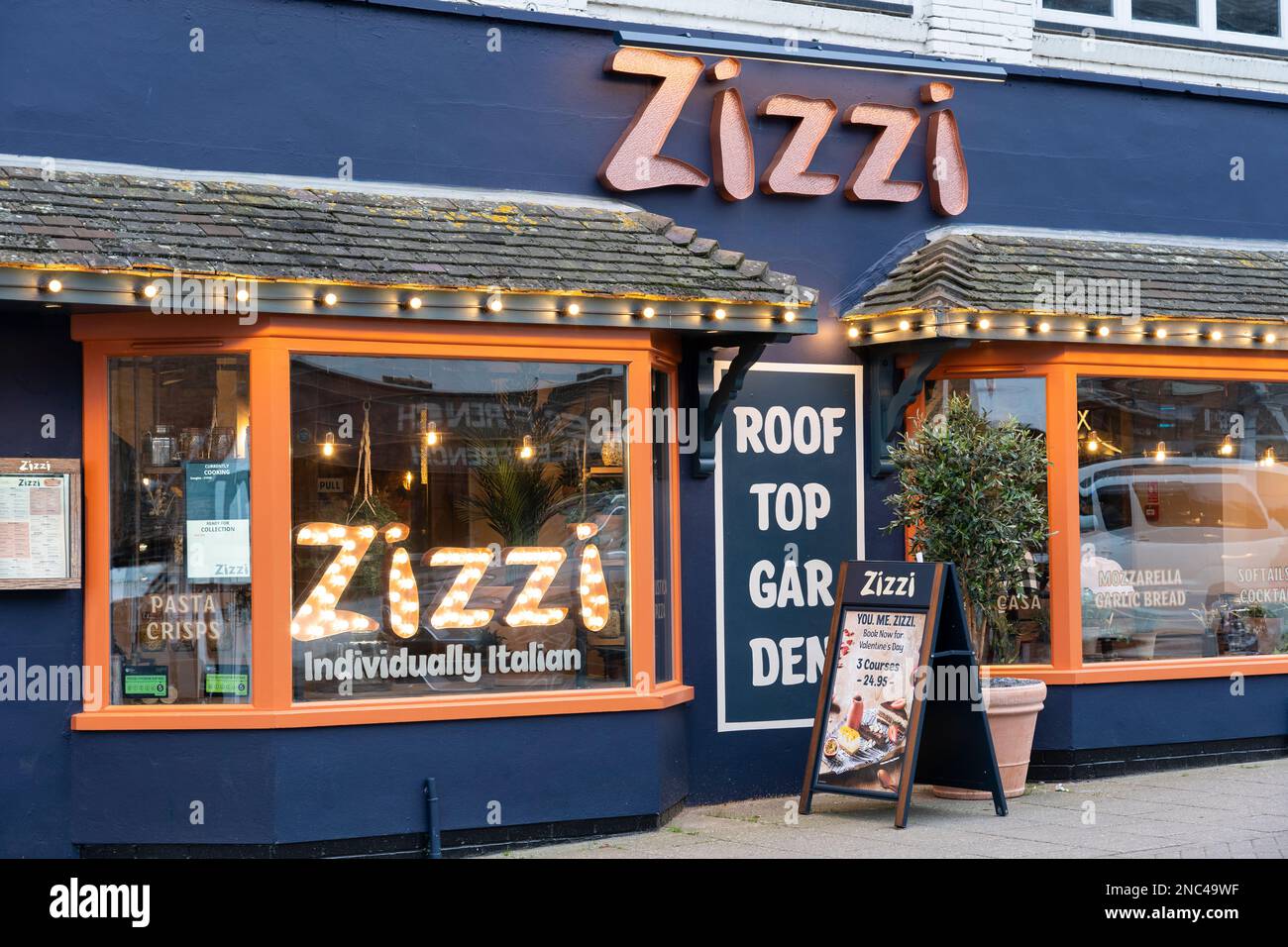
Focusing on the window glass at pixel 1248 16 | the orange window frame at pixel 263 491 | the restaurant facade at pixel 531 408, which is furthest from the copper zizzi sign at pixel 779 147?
the window glass at pixel 1248 16

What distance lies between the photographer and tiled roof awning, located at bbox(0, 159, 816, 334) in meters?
7.30

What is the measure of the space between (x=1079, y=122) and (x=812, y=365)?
2.76m

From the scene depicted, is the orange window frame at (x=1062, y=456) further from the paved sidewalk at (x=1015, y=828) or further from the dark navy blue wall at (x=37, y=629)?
the dark navy blue wall at (x=37, y=629)

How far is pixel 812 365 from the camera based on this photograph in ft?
32.0

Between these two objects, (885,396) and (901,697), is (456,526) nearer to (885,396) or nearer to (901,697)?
(901,697)

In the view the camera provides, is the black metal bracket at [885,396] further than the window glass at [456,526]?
Yes

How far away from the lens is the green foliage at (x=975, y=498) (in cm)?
891

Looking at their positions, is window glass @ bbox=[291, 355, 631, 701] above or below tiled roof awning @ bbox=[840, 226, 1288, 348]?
below

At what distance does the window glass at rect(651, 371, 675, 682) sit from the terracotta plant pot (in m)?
1.80

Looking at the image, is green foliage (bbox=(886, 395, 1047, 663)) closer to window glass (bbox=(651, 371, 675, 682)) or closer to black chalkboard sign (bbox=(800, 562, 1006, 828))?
black chalkboard sign (bbox=(800, 562, 1006, 828))

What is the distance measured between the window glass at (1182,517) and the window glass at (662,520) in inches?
113

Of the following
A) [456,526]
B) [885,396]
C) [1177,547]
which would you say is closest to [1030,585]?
[1177,547]

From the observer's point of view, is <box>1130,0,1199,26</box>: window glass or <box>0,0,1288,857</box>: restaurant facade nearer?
<box>0,0,1288,857</box>: restaurant facade

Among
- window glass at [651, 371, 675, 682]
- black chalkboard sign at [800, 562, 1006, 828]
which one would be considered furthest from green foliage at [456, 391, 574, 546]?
black chalkboard sign at [800, 562, 1006, 828]
